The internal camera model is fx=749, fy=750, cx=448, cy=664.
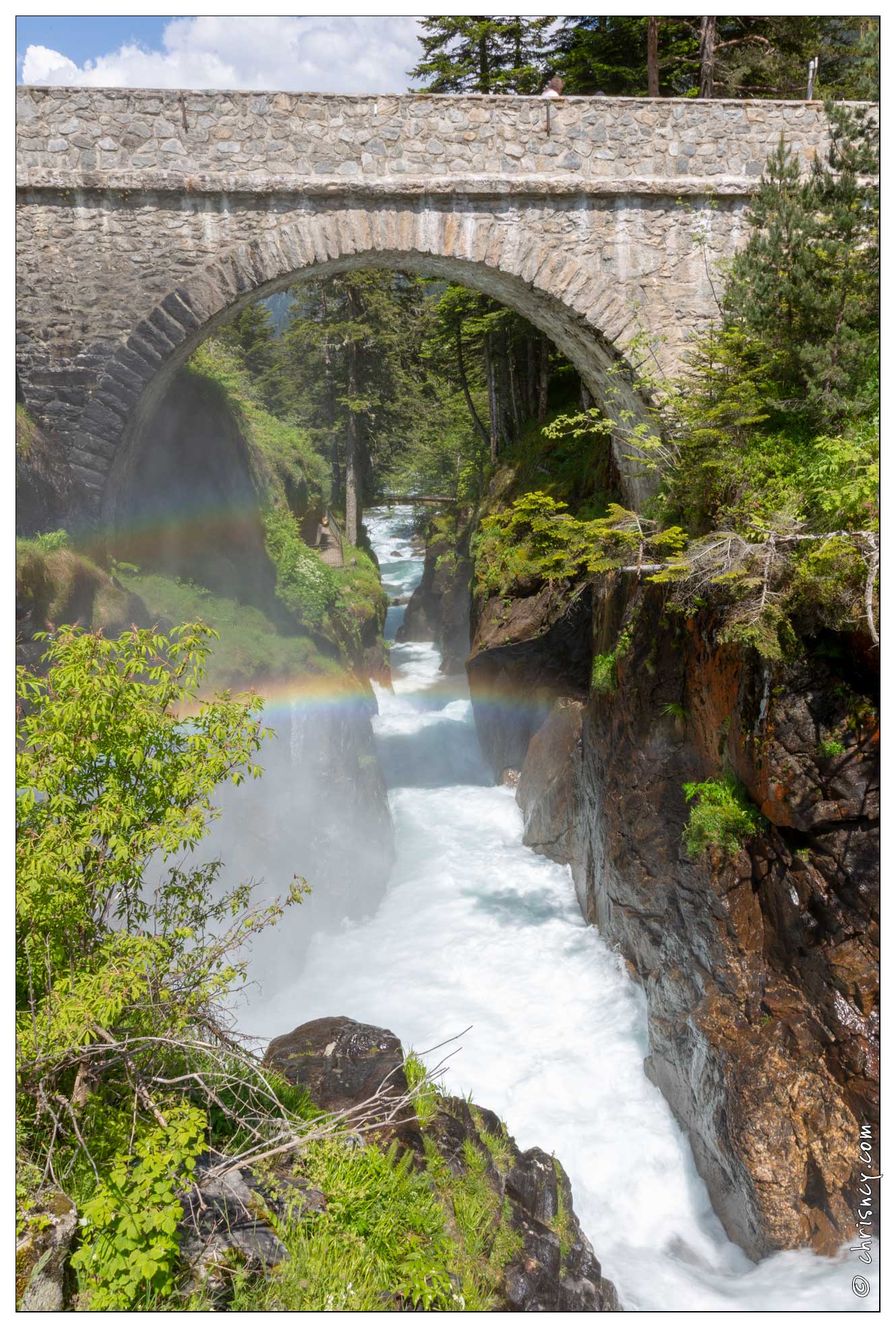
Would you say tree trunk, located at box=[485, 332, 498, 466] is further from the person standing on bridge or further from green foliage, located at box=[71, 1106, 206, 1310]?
green foliage, located at box=[71, 1106, 206, 1310]

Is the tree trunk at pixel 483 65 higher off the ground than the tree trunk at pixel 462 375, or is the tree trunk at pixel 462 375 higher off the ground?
the tree trunk at pixel 483 65

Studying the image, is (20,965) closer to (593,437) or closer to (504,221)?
(504,221)

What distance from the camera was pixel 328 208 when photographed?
8828mm

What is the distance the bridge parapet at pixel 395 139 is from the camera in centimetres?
852

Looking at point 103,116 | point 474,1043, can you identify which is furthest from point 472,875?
point 103,116

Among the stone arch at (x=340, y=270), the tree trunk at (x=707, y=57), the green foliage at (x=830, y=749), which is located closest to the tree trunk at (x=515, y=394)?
the tree trunk at (x=707, y=57)

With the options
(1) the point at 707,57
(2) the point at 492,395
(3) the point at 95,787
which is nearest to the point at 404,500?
(2) the point at 492,395

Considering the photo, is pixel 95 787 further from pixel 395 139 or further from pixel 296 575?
pixel 296 575

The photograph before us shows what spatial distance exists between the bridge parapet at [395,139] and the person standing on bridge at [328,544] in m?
10.8

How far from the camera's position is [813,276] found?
265 inches

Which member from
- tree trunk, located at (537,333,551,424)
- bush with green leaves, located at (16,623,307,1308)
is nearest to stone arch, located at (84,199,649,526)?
bush with green leaves, located at (16,623,307,1308)

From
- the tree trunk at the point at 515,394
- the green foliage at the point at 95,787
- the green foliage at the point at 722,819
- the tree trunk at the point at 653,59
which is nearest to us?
the green foliage at the point at 95,787

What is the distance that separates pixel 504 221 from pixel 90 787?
8.25 m

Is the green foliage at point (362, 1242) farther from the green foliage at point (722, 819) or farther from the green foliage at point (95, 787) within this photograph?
the green foliage at point (722, 819)
